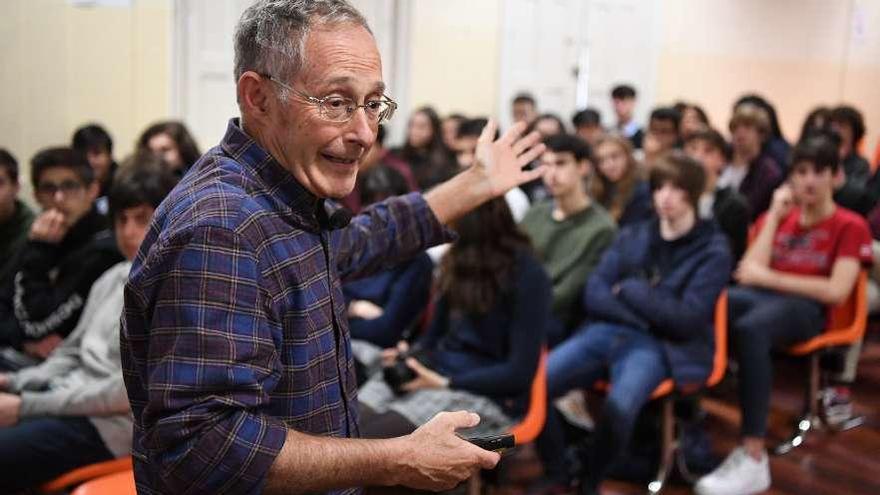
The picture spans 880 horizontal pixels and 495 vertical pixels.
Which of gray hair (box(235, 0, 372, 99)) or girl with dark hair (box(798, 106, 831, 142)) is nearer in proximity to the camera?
gray hair (box(235, 0, 372, 99))

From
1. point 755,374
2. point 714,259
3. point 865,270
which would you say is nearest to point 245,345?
point 714,259

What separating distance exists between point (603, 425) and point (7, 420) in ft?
5.65

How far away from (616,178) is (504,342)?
2.14 m

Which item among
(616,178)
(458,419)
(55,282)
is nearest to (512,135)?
(458,419)

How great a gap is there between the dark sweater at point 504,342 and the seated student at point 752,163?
2485 mm

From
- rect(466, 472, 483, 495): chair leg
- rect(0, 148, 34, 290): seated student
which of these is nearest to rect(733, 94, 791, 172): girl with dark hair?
rect(466, 472, 483, 495): chair leg

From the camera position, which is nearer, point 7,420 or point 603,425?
point 7,420

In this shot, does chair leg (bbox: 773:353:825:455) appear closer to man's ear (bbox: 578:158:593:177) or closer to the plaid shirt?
man's ear (bbox: 578:158:593:177)

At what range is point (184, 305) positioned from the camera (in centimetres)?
101

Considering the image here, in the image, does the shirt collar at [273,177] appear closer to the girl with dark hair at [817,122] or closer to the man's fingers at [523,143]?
the man's fingers at [523,143]

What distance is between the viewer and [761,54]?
8.19 meters

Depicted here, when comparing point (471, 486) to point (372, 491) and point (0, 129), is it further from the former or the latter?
point (0, 129)

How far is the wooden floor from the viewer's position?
315 cm

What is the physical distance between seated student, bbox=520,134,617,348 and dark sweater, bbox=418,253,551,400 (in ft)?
2.67
